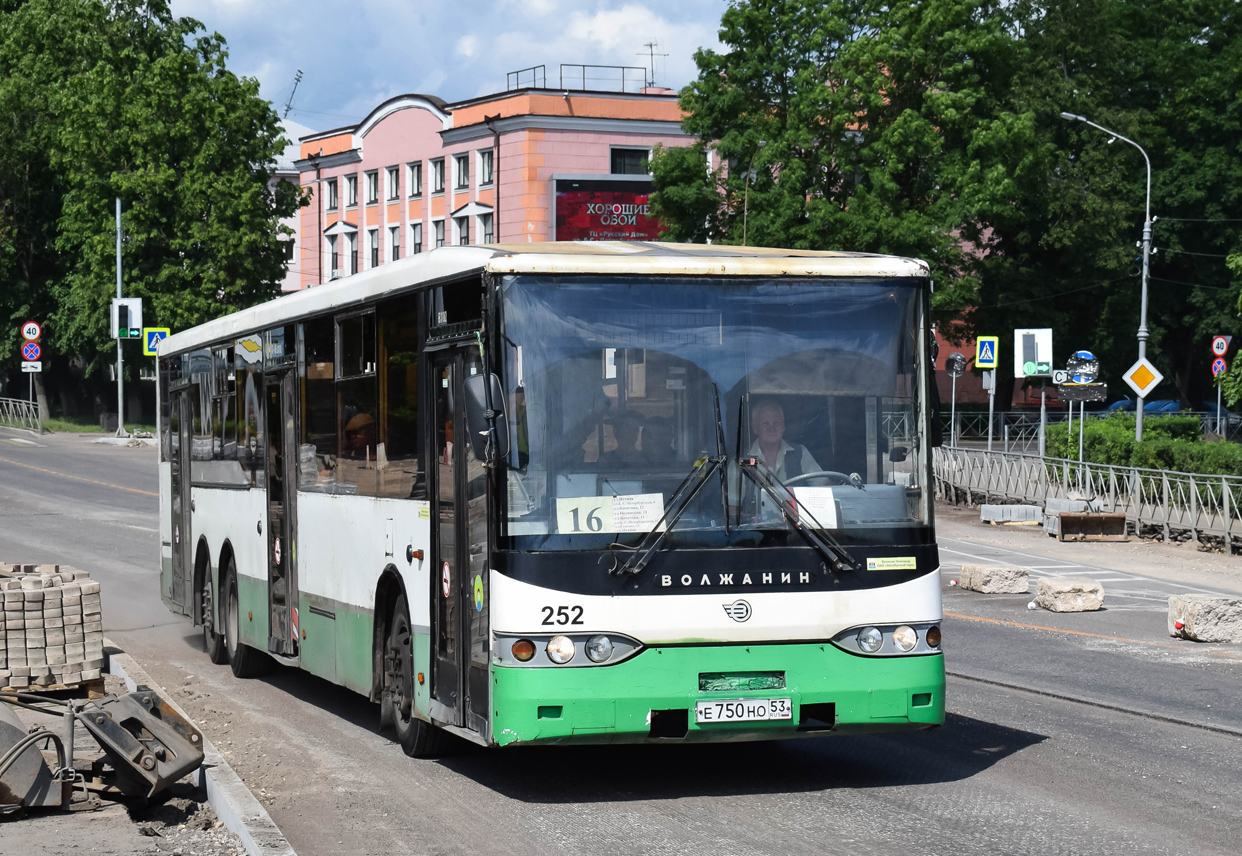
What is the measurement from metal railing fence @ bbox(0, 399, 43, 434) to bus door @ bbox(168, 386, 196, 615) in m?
41.4

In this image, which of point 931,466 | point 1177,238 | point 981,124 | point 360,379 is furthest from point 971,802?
point 1177,238

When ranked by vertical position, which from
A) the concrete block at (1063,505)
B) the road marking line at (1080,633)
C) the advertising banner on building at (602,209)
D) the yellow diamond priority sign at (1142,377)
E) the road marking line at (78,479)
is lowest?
the road marking line at (1080,633)

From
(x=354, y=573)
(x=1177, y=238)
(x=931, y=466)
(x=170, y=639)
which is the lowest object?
(x=170, y=639)

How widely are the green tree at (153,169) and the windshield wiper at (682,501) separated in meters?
48.9

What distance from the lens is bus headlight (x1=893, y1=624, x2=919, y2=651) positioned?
844cm

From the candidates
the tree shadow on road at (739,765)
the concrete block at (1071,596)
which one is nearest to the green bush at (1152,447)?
the concrete block at (1071,596)

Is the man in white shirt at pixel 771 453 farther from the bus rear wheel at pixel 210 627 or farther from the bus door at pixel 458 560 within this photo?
the bus rear wheel at pixel 210 627

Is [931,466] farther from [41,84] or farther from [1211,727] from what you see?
[41,84]

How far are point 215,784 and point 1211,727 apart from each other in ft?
19.8

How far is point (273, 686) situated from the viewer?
43.3 ft

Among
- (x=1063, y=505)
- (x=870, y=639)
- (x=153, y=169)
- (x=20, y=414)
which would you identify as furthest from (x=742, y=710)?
(x=20, y=414)

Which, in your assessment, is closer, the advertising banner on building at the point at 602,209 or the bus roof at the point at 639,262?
the bus roof at the point at 639,262

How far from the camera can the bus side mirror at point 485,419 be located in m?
7.96

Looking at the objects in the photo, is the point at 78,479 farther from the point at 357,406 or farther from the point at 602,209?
the point at 602,209
